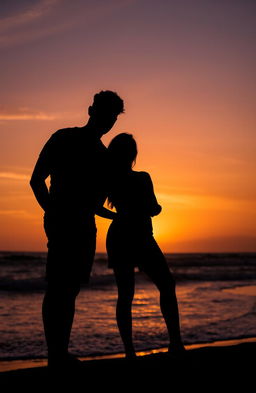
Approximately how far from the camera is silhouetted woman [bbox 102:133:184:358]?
3.68 meters

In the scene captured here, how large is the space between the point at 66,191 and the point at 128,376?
138cm

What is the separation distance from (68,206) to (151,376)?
53.1 inches

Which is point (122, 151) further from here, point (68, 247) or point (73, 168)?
point (68, 247)

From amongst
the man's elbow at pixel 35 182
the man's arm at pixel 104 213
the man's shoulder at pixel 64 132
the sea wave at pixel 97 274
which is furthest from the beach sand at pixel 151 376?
the sea wave at pixel 97 274

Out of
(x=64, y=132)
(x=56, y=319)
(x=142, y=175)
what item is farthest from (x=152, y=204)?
(x=56, y=319)

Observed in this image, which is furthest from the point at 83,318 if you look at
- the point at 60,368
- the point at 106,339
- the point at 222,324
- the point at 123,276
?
the point at 60,368

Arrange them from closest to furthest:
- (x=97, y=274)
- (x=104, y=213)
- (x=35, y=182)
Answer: (x=35, y=182) → (x=104, y=213) → (x=97, y=274)

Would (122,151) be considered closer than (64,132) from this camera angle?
No

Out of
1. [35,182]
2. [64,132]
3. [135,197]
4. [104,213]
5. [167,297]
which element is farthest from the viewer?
[135,197]

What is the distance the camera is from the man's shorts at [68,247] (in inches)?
116

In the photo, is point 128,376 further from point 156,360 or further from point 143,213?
point 143,213

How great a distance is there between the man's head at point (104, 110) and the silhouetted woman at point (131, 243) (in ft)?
1.95

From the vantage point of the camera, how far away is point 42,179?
2.92 m

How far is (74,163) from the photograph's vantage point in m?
3.03
